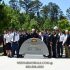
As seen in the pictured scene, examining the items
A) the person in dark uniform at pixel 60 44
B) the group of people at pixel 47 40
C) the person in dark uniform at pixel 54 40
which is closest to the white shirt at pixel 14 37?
the group of people at pixel 47 40

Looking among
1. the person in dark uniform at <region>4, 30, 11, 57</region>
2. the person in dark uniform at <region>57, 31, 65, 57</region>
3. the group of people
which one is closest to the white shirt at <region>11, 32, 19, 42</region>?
the group of people

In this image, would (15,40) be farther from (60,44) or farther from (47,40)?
(60,44)

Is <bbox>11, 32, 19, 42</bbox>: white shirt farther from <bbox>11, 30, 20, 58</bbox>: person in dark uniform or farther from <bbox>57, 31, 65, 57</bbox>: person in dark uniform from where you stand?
<bbox>57, 31, 65, 57</bbox>: person in dark uniform

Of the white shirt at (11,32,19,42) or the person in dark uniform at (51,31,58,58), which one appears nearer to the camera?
the white shirt at (11,32,19,42)

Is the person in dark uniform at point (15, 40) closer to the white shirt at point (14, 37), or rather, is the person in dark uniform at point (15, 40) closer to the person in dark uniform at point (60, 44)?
the white shirt at point (14, 37)

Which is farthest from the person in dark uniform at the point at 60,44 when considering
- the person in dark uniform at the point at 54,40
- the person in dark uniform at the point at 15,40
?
the person in dark uniform at the point at 15,40

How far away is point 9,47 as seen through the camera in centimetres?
2014

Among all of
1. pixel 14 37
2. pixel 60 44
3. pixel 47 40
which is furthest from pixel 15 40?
pixel 60 44

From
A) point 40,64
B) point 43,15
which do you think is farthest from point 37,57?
point 43,15

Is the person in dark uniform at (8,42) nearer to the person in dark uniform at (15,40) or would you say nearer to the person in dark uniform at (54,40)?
the person in dark uniform at (15,40)

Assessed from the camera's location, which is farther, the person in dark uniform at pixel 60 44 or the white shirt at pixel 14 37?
the person in dark uniform at pixel 60 44

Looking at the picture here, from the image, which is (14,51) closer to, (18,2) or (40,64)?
(40,64)

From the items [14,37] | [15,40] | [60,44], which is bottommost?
[60,44]

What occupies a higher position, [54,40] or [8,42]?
[54,40]
